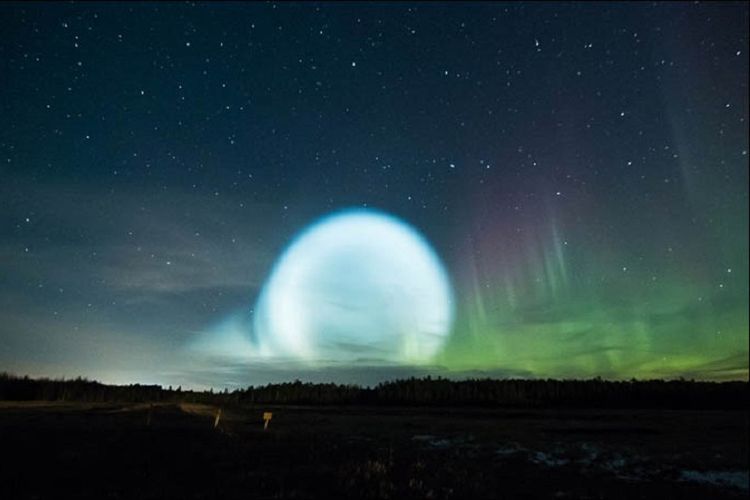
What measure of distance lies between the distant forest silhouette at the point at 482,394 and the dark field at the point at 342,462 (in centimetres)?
6932

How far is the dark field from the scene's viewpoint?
2241cm

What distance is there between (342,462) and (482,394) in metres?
122

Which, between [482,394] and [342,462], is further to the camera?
[482,394]

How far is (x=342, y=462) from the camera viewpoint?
2791 centimetres

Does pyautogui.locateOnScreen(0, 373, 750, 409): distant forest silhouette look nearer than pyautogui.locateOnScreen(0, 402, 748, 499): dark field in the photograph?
No

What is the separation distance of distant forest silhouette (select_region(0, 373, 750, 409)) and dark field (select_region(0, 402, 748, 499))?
227ft

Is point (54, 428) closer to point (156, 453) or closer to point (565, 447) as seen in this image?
point (156, 453)

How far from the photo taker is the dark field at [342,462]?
73.5 feet

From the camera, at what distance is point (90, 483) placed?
2309 cm

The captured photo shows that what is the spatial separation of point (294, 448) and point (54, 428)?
15.9 metres

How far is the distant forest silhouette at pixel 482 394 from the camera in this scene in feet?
360

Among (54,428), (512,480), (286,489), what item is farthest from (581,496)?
(54,428)

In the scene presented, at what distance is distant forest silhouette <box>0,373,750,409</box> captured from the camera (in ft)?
360

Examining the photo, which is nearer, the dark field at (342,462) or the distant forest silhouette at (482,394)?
the dark field at (342,462)
